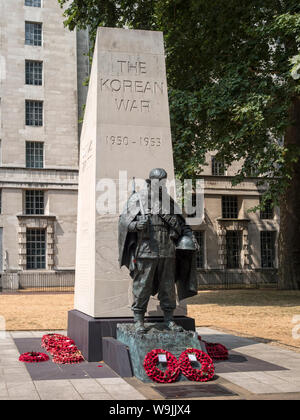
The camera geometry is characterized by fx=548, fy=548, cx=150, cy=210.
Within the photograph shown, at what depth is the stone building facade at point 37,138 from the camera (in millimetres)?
36125

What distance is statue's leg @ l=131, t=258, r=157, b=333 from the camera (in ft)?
28.0

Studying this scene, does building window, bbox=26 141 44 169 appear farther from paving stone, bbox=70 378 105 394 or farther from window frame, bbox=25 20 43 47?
paving stone, bbox=70 378 105 394

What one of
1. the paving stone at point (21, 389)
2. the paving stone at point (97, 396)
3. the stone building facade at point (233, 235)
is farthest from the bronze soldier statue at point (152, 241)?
the stone building facade at point (233, 235)

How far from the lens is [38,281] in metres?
35.7

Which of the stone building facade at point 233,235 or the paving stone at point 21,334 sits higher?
the stone building facade at point 233,235

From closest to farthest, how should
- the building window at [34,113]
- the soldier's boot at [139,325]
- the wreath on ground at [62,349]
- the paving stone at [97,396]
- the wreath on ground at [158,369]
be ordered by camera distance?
1. the paving stone at [97,396]
2. the wreath on ground at [158,369]
3. the soldier's boot at [139,325]
4. the wreath on ground at [62,349]
5. the building window at [34,113]

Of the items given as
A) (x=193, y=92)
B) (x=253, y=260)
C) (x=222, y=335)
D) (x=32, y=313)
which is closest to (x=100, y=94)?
(x=222, y=335)

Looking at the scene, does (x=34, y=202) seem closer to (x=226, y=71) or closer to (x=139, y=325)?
(x=226, y=71)

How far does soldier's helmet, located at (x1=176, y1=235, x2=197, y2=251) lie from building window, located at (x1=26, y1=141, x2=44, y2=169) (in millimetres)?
29810

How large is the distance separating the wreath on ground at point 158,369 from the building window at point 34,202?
30.2 meters

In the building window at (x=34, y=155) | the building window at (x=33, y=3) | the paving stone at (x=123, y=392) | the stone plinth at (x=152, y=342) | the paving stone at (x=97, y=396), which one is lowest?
the paving stone at (x=123, y=392)

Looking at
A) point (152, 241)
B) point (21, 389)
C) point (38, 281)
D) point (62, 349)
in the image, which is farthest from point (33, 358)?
point (38, 281)

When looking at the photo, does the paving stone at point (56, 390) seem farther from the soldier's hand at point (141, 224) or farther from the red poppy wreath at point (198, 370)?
the soldier's hand at point (141, 224)
